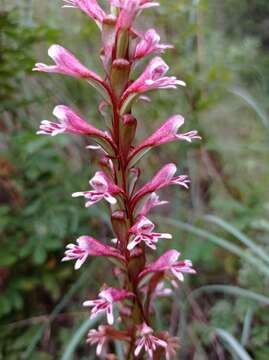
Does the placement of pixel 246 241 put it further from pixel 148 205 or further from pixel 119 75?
pixel 119 75

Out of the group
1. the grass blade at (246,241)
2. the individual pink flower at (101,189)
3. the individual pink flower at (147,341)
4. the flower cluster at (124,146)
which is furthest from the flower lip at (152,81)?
the grass blade at (246,241)

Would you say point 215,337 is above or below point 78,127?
below

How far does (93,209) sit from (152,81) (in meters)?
1.06

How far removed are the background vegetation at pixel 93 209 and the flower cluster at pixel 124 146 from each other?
1.51 feet

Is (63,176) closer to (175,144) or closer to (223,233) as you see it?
(175,144)

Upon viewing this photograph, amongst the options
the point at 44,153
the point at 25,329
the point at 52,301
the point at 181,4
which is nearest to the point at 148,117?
the point at 181,4

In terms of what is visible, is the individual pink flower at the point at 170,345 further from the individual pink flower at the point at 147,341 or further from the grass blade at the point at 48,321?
the grass blade at the point at 48,321

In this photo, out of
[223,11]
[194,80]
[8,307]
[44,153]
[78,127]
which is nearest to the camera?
[78,127]

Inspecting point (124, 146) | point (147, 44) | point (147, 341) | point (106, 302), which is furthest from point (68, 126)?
point (147, 341)

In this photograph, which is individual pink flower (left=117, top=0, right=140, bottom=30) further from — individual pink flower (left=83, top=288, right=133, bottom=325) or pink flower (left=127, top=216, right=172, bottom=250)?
individual pink flower (left=83, top=288, right=133, bottom=325)

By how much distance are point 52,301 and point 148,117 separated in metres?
0.94

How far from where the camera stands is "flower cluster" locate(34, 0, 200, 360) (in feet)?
2.73

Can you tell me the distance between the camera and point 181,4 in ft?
6.32

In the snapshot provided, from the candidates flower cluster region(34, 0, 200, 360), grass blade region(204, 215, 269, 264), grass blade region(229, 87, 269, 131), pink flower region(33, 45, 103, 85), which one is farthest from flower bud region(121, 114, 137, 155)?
grass blade region(229, 87, 269, 131)
